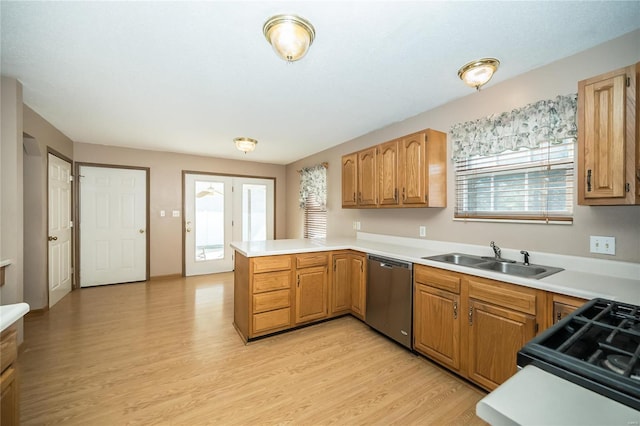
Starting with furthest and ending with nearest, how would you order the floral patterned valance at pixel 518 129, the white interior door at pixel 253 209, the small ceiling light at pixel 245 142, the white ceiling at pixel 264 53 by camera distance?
1. the white interior door at pixel 253 209
2. the small ceiling light at pixel 245 142
3. the floral patterned valance at pixel 518 129
4. the white ceiling at pixel 264 53

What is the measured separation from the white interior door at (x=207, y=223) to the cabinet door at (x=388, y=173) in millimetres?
3656

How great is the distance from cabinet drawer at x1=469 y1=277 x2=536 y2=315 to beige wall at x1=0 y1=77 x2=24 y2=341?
151 inches

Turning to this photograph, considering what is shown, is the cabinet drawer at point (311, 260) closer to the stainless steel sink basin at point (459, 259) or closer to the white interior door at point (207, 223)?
the stainless steel sink basin at point (459, 259)

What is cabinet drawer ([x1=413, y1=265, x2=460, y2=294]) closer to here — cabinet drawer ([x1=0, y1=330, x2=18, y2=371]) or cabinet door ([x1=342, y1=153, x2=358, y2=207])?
cabinet door ([x1=342, y1=153, x2=358, y2=207])

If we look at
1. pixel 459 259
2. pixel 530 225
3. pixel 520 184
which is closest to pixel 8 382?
pixel 459 259

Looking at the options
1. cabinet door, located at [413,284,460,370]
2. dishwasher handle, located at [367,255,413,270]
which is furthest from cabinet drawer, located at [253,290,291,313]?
cabinet door, located at [413,284,460,370]

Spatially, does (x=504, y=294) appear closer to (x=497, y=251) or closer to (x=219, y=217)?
(x=497, y=251)

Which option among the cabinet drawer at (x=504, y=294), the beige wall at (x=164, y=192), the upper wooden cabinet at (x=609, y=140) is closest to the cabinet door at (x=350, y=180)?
the cabinet drawer at (x=504, y=294)

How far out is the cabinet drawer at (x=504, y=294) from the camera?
5.43 feet

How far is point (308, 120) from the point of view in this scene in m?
3.39

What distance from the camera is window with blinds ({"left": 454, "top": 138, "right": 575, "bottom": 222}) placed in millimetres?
2004

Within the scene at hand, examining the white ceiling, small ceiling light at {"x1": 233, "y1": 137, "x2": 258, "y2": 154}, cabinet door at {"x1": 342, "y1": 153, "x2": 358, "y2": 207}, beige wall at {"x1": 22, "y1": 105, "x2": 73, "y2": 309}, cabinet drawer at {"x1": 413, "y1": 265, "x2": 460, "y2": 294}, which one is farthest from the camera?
small ceiling light at {"x1": 233, "y1": 137, "x2": 258, "y2": 154}

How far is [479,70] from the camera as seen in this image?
2.01 m

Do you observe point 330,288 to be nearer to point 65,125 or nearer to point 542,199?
point 542,199
